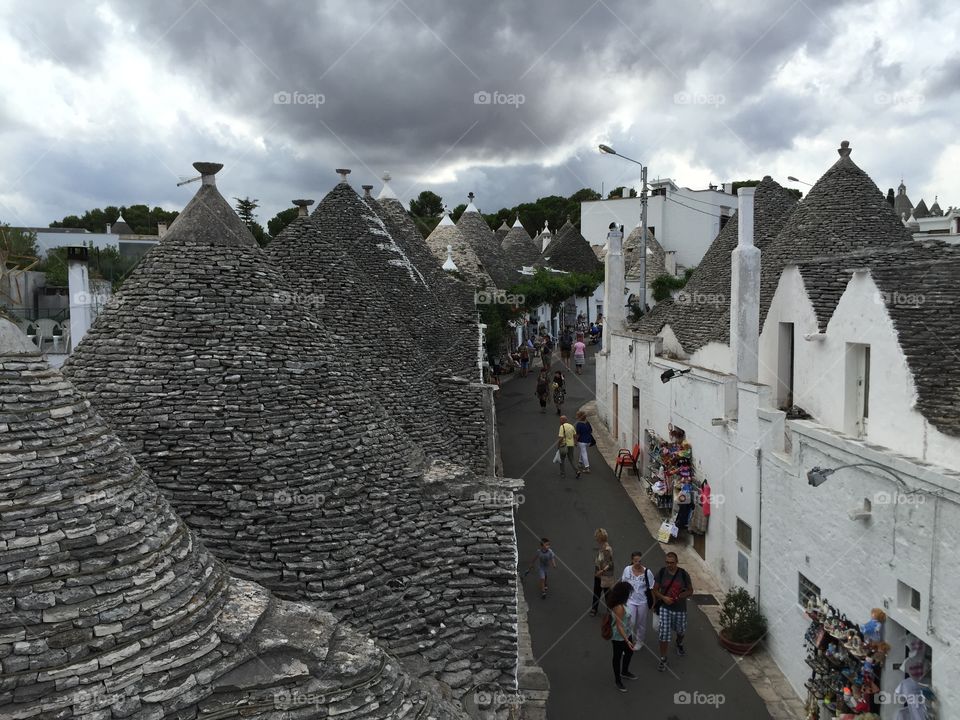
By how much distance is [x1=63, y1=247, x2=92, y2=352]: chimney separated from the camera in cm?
1322

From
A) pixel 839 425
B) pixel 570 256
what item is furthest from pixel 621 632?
pixel 570 256

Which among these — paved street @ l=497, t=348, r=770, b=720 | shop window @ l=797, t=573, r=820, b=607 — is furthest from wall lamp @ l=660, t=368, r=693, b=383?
shop window @ l=797, t=573, r=820, b=607

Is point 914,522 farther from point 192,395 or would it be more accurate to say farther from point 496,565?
point 192,395

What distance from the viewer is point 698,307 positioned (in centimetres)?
1686

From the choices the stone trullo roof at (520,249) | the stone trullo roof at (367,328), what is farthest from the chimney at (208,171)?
the stone trullo roof at (520,249)

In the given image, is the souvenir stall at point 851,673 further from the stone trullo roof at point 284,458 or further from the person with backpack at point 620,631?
the stone trullo roof at point 284,458

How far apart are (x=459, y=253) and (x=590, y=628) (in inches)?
845

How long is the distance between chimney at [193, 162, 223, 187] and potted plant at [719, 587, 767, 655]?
379 inches

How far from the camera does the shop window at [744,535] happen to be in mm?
10893

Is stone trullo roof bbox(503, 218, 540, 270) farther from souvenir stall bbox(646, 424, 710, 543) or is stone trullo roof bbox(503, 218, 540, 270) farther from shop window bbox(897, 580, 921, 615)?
shop window bbox(897, 580, 921, 615)

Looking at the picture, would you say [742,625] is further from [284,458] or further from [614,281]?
[614,281]

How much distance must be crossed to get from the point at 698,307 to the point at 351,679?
46.6 feet

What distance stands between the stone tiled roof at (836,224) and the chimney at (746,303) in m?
1.36

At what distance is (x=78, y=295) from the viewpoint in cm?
1317
